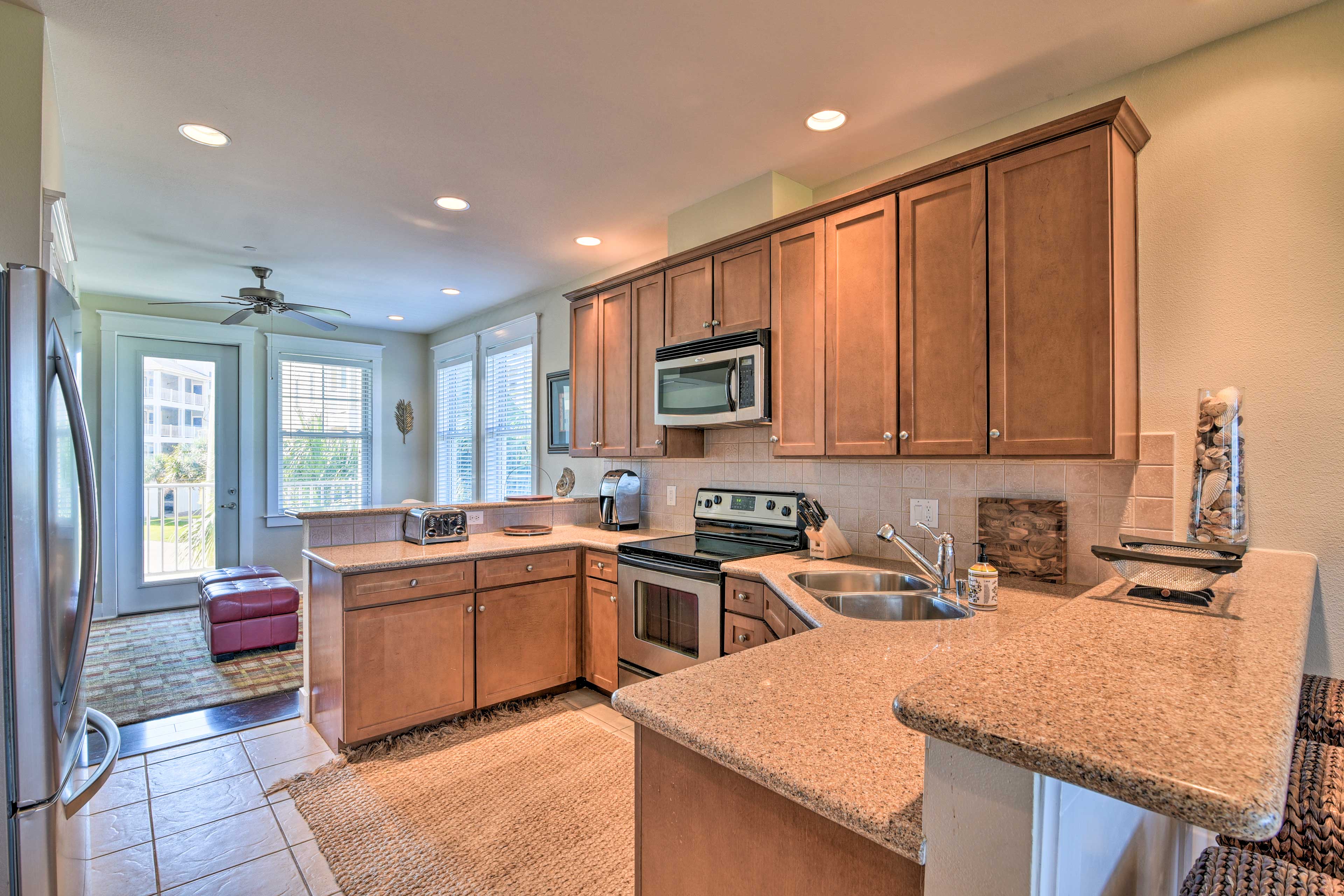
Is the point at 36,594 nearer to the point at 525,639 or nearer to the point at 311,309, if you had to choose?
the point at 525,639

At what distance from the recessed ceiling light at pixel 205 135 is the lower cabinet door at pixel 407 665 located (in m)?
2.05

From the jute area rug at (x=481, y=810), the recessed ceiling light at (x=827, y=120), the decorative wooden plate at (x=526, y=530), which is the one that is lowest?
the jute area rug at (x=481, y=810)

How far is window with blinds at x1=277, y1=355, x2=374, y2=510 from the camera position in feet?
19.8

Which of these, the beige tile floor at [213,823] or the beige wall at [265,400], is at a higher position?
the beige wall at [265,400]

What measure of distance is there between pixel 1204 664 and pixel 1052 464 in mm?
1680

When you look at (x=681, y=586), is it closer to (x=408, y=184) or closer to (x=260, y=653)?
(x=408, y=184)

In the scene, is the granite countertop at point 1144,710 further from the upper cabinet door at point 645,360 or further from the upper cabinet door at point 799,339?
the upper cabinet door at point 645,360

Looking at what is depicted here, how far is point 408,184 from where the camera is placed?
10.3 feet

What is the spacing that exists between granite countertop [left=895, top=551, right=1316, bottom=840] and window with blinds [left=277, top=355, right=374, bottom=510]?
6.41 metres

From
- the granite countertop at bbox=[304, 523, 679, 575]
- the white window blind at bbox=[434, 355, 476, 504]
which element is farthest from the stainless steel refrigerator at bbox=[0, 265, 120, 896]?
the white window blind at bbox=[434, 355, 476, 504]

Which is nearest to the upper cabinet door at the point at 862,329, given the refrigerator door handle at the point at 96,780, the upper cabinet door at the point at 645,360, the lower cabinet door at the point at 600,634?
the upper cabinet door at the point at 645,360

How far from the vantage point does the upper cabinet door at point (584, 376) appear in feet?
12.9

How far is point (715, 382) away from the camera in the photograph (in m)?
3.08

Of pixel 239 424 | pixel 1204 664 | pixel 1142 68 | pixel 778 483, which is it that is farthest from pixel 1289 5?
pixel 239 424
